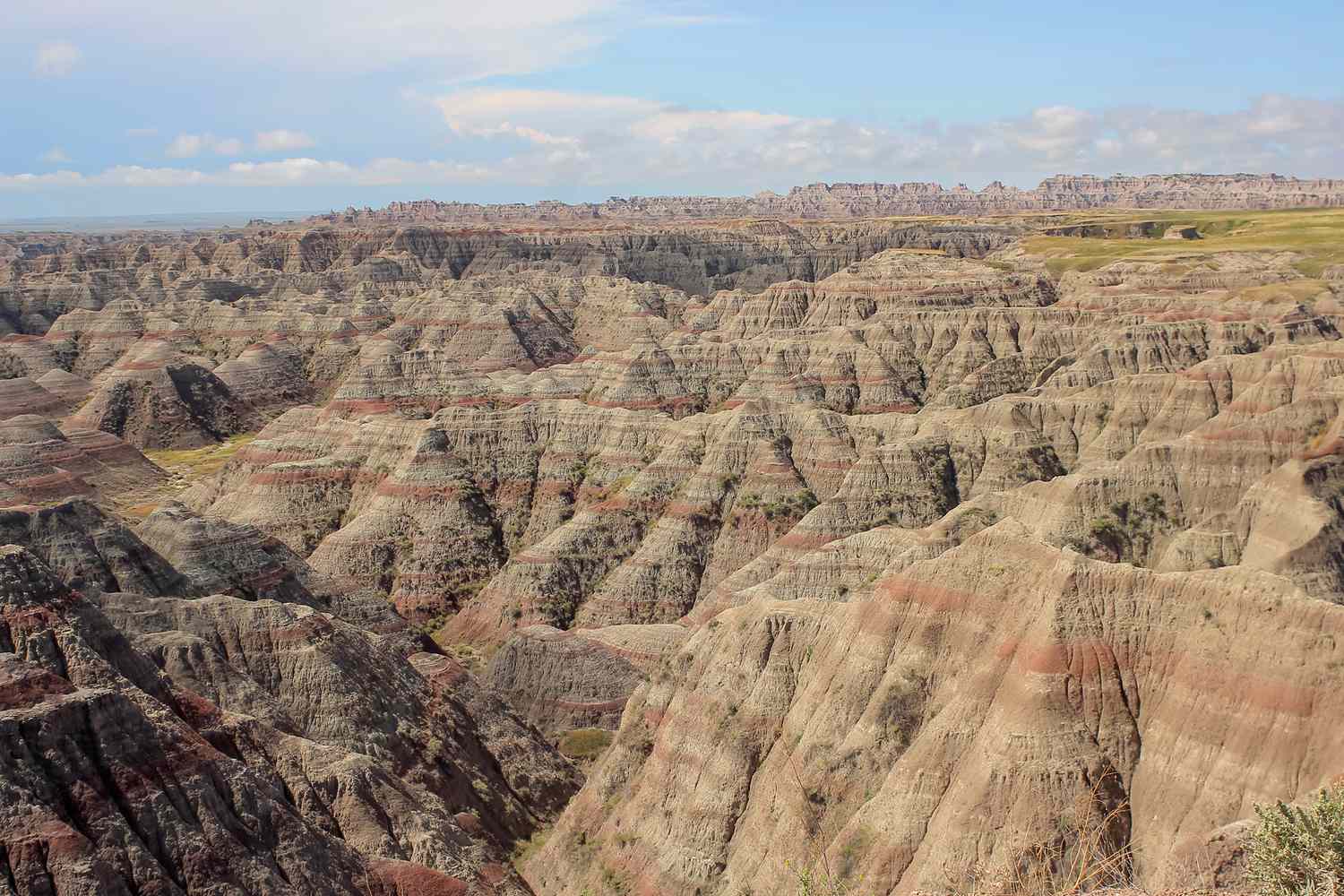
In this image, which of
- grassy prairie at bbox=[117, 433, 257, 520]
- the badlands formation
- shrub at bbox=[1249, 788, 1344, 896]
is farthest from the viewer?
grassy prairie at bbox=[117, 433, 257, 520]

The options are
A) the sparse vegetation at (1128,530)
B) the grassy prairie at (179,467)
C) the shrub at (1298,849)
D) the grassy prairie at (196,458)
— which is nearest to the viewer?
the shrub at (1298,849)

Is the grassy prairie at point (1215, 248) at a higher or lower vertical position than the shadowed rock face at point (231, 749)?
higher

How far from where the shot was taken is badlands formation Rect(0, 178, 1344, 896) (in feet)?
94.3

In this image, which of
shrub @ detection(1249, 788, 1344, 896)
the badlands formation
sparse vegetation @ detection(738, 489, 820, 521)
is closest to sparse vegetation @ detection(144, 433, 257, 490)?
the badlands formation

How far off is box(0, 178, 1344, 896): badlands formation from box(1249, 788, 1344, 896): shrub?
312 centimetres

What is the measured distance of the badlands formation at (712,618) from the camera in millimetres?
28750

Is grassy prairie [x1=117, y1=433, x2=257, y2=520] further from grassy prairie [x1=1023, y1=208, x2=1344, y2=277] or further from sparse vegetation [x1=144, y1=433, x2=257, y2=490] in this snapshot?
grassy prairie [x1=1023, y1=208, x2=1344, y2=277]

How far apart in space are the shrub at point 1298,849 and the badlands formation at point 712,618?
3123 millimetres

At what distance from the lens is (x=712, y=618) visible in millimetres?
43969

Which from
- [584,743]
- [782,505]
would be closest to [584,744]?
[584,743]

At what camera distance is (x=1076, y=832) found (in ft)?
97.7

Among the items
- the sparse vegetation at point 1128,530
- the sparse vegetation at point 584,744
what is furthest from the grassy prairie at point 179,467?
the sparse vegetation at point 1128,530

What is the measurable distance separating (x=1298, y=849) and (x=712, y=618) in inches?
1044

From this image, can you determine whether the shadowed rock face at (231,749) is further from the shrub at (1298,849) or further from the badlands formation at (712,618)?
the shrub at (1298,849)
